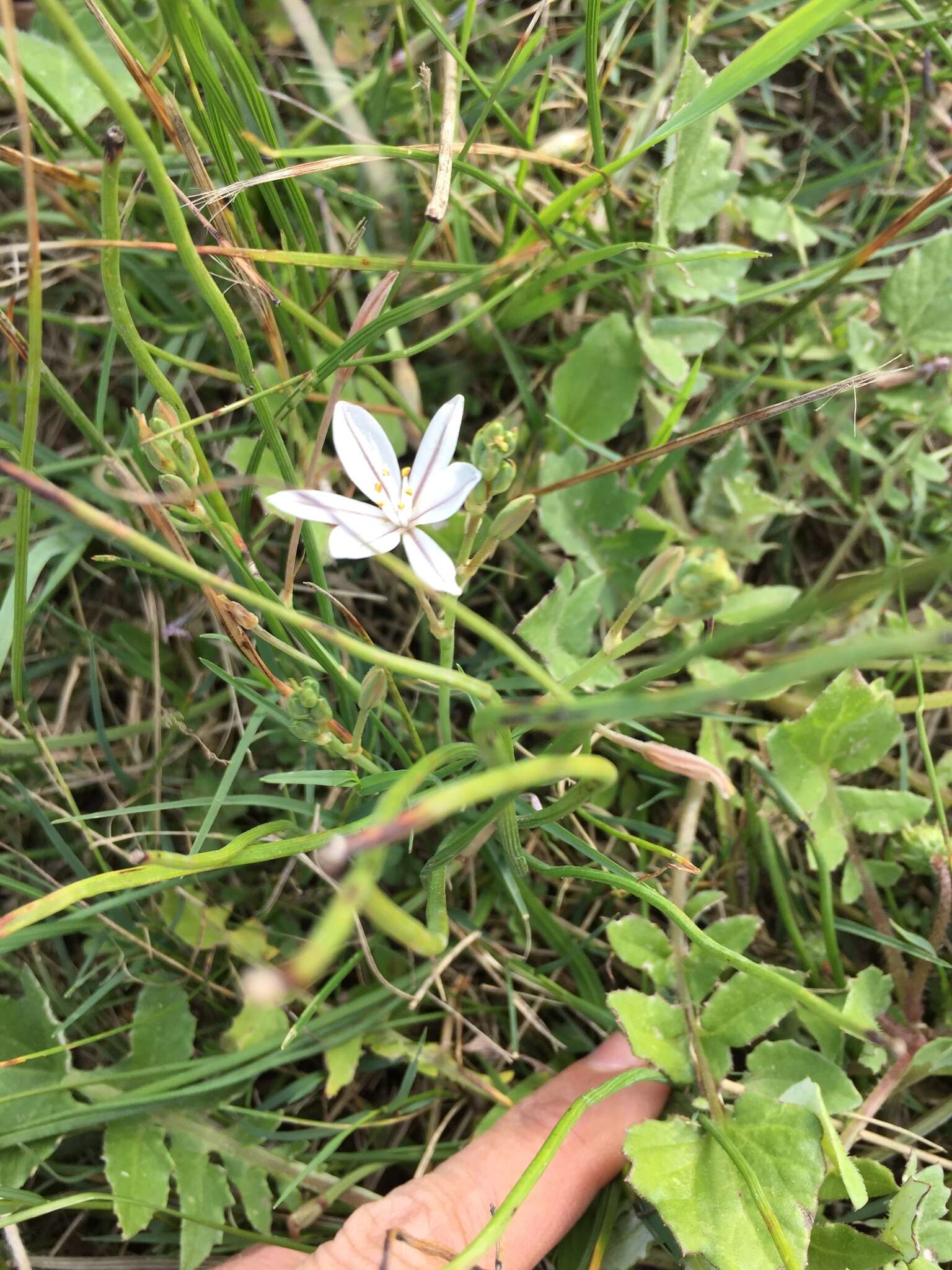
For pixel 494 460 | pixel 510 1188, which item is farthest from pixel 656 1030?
pixel 494 460

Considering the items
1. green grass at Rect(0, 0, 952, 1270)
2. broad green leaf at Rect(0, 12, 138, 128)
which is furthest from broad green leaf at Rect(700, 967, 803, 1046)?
broad green leaf at Rect(0, 12, 138, 128)

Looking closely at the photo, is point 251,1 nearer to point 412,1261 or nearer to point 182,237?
point 182,237

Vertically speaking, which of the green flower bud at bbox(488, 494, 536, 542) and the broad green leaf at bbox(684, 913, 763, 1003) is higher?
the green flower bud at bbox(488, 494, 536, 542)

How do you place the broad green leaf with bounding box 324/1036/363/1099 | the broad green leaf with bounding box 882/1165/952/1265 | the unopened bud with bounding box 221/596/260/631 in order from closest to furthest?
1. the unopened bud with bounding box 221/596/260/631
2. the broad green leaf with bounding box 882/1165/952/1265
3. the broad green leaf with bounding box 324/1036/363/1099

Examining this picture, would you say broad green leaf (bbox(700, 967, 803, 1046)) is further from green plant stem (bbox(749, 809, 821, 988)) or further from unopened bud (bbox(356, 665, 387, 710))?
unopened bud (bbox(356, 665, 387, 710))

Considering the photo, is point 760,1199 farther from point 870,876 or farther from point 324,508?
point 324,508

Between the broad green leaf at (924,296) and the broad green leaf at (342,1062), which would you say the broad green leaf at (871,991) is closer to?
the broad green leaf at (342,1062)

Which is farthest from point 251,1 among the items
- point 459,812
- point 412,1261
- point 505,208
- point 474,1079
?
point 412,1261
